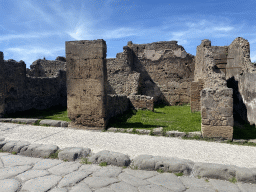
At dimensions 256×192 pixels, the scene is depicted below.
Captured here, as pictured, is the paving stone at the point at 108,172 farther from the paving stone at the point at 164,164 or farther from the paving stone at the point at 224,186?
the paving stone at the point at 224,186

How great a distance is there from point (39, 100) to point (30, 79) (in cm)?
141

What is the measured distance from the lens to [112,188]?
112 inches

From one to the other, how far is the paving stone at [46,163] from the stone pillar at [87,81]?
9.02 feet

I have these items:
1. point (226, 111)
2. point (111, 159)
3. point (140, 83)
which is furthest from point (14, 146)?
point (140, 83)

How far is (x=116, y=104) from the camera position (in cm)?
911

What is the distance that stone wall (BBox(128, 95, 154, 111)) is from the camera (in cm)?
1123

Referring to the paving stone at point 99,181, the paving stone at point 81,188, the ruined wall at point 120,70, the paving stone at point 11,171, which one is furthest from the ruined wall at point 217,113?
the ruined wall at point 120,70

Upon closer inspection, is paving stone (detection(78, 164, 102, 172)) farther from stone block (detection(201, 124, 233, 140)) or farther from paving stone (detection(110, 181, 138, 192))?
stone block (detection(201, 124, 233, 140))

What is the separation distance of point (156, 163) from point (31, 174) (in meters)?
2.06

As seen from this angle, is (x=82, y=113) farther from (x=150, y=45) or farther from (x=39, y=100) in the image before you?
(x=150, y=45)

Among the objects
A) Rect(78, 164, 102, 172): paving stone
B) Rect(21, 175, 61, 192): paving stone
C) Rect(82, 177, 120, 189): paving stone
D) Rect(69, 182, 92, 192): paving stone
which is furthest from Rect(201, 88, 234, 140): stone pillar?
Rect(21, 175, 61, 192): paving stone

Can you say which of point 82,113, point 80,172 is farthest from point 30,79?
point 80,172

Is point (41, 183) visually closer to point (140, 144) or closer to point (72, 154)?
point (72, 154)

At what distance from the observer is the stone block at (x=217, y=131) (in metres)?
5.36
